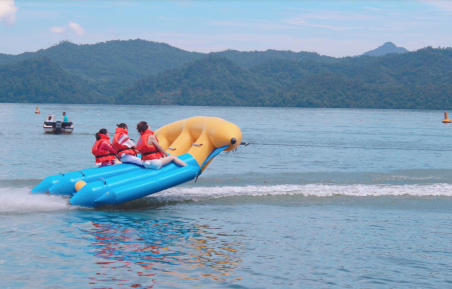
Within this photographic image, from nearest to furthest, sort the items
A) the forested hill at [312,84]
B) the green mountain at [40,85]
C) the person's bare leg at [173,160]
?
1. the person's bare leg at [173,160]
2. the forested hill at [312,84]
3. the green mountain at [40,85]

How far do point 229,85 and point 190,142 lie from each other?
14564 centimetres

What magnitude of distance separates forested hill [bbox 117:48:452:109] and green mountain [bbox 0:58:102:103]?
11424 mm

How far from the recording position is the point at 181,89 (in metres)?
157

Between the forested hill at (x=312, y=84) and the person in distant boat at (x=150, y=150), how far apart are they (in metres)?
120

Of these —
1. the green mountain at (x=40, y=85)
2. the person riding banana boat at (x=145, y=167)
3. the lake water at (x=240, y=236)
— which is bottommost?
the lake water at (x=240, y=236)

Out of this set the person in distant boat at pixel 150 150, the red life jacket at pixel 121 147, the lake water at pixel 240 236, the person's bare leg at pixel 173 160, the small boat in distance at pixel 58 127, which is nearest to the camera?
the lake water at pixel 240 236

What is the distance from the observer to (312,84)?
140 m

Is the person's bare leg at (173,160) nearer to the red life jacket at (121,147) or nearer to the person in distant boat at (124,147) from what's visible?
the person in distant boat at (124,147)

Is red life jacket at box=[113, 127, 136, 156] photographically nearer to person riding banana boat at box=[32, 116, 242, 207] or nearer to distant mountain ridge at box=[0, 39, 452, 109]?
person riding banana boat at box=[32, 116, 242, 207]

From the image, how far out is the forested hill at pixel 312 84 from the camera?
12962cm

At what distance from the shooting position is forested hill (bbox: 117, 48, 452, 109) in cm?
12962

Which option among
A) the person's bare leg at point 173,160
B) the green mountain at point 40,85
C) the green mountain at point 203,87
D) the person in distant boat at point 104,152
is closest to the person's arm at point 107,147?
the person in distant boat at point 104,152

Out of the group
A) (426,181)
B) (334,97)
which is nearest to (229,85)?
(334,97)

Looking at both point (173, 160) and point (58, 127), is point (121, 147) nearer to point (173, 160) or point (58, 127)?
point (173, 160)
